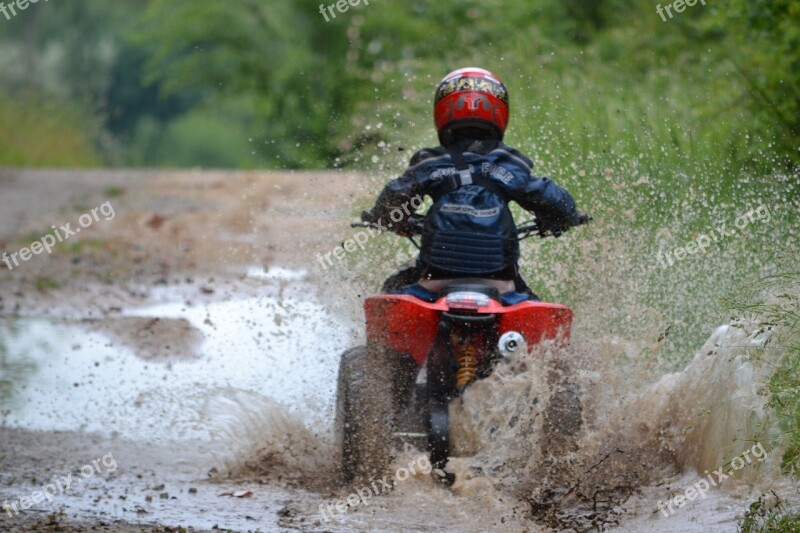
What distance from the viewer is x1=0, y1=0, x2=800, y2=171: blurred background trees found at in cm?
1037

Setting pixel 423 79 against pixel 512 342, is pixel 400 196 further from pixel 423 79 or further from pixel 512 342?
pixel 423 79

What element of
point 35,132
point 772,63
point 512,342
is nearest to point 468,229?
point 512,342

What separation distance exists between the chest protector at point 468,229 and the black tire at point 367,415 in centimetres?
57

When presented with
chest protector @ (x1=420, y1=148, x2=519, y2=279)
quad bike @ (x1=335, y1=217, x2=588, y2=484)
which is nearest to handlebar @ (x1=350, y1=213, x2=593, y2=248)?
chest protector @ (x1=420, y1=148, x2=519, y2=279)

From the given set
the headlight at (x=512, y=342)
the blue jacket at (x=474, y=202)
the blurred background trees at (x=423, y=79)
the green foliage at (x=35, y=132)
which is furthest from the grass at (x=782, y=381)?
the green foliage at (x=35, y=132)

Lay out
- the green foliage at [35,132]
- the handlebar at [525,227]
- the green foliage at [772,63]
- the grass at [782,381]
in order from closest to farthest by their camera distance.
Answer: the grass at [782,381] < the handlebar at [525,227] < the green foliage at [772,63] < the green foliage at [35,132]

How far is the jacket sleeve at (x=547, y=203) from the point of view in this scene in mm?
6312

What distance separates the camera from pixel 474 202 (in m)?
6.14

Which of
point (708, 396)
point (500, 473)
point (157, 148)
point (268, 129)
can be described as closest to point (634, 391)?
point (708, 396)

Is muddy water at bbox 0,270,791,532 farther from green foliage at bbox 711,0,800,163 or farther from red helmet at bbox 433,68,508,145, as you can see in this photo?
green foliage at bbox 711,0,800,163

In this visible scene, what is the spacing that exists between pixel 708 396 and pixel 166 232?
36.9ft

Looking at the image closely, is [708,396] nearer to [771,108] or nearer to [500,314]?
[500,314]

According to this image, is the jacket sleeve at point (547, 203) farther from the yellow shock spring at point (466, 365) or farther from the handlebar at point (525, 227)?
the yellow shock spring at point (466, 365)

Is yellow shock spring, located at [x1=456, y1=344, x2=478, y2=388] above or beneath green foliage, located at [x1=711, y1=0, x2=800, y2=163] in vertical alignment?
beneath
